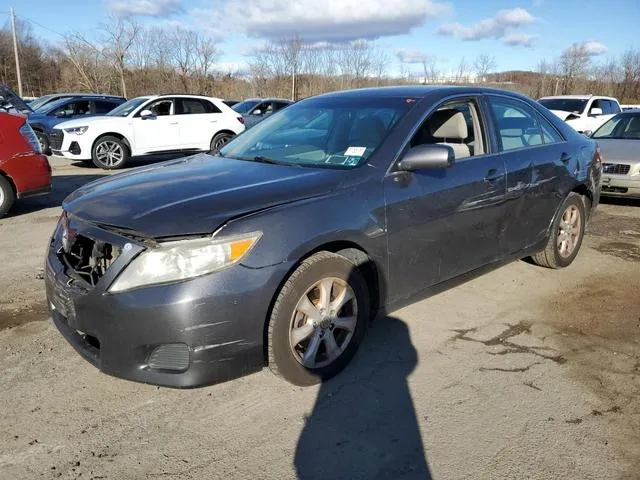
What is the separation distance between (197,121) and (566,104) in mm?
10954

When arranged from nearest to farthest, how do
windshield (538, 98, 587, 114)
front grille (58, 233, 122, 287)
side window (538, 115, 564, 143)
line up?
1. front grille (58, 233, 122, 287)
2. side window (538, 115, 564, 143)
3. windshield (538, 98, 587, 114)

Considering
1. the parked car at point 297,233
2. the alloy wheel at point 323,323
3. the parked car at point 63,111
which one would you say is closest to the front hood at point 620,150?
the parked car at point 297,233

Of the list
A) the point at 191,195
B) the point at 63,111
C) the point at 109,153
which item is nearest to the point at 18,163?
the point at 191,195

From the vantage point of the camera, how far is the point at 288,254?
9.17 ft

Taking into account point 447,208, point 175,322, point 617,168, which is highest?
point 447,208

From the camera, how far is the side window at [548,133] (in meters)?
4.82

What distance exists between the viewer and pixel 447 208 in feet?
12.0

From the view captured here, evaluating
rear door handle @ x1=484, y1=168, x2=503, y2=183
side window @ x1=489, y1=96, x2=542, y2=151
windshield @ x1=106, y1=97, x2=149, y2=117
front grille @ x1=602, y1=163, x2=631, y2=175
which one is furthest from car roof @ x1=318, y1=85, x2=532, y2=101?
windshield @ x1=106, y1=97, x2=149, y2=117

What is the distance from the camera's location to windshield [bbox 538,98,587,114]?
15.9 m

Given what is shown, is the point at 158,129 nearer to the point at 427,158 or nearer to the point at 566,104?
the point at 427,158

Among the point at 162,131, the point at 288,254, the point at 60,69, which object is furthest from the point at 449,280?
the point at 60,69

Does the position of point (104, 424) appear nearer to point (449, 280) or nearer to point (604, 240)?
point (449, 280)

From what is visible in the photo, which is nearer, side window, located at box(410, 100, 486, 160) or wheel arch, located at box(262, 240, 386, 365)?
wheel arch, located at box(262, 240, 386, 365)

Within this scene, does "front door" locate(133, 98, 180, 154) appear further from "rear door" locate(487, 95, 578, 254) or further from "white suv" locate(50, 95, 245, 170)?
"rear door" locate(487, 95, 578, 254)
